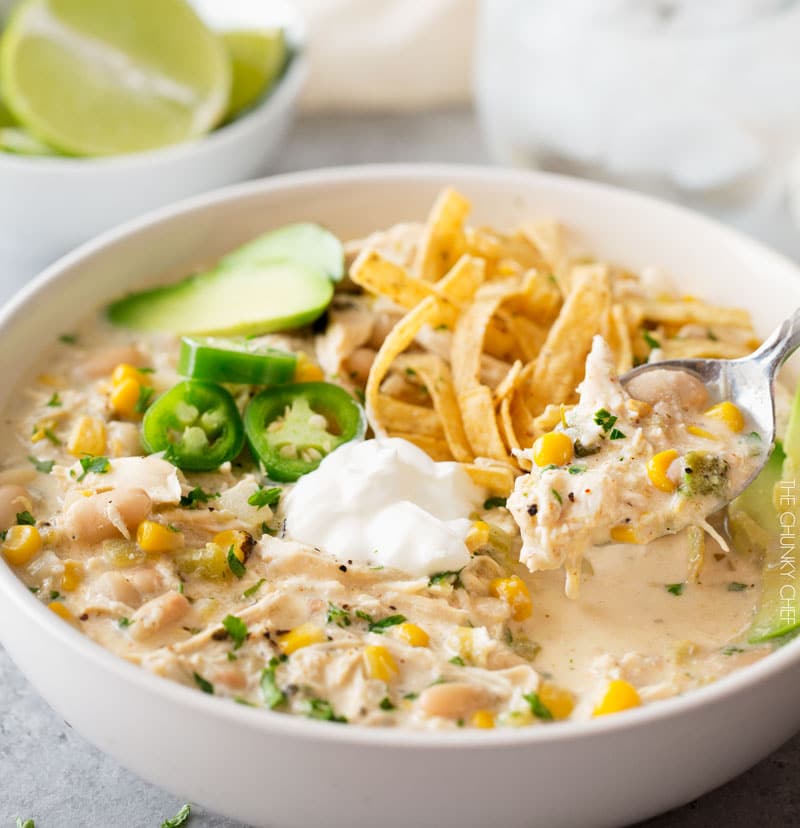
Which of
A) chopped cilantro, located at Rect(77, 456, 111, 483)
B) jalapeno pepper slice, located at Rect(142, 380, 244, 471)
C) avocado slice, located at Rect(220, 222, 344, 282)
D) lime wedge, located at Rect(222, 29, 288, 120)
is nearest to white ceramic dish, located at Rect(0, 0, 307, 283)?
lime wedge, located at Rect(222, 29, 288, 120)

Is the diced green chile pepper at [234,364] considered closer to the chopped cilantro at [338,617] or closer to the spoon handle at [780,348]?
the chopped cilantro at [338,617]

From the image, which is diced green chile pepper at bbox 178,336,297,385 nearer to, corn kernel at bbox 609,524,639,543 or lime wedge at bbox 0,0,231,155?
corn kernel at bbox 609,524,639,543

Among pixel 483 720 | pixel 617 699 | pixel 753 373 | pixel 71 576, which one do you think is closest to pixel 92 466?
pixel 71 576

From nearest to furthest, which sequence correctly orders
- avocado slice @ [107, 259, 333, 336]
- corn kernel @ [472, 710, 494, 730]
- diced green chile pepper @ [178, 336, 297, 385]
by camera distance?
corn kernel @ [472, 710, 494, 730], diced green chile pepper @ [178, 336, 297, 385], avocado slice @ [107, 259, 333, 336]

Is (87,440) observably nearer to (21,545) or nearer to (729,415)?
(21,545)

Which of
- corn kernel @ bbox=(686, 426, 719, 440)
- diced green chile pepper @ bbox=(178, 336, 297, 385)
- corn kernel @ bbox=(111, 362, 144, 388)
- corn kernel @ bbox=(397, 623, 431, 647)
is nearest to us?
corn kernel @ bbox=(397, 623, 431, 647)

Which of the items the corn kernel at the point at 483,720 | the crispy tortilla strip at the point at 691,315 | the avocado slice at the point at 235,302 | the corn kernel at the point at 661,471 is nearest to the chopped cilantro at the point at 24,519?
the avocado slice at the point at 235,302

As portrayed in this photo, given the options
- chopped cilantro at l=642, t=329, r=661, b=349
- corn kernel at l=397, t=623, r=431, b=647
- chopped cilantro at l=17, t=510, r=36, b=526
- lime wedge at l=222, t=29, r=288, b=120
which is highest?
lime wedge at l=222, t=29, r=288, b=120
